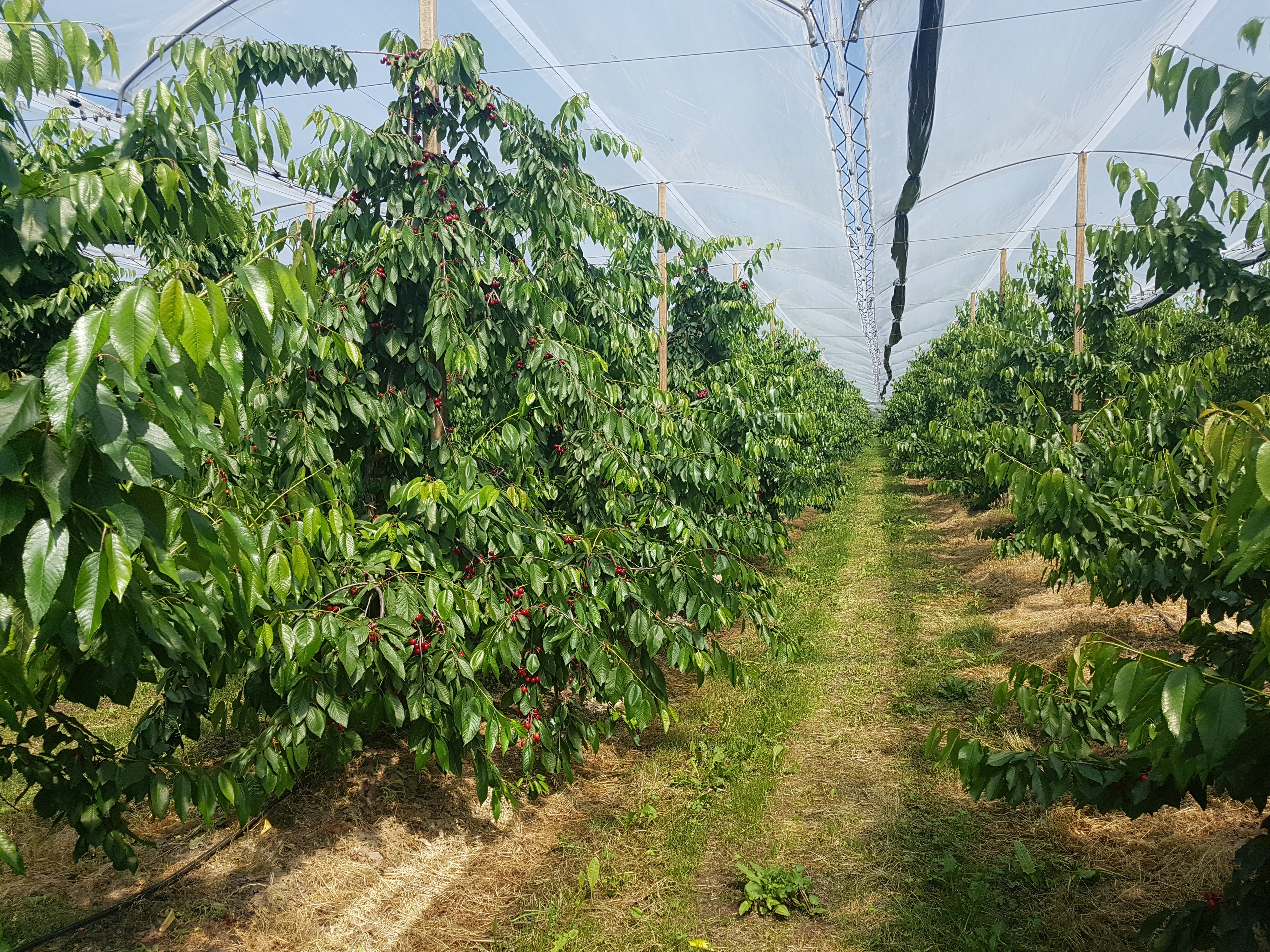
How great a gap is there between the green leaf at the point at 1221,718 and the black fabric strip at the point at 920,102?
15.3ft

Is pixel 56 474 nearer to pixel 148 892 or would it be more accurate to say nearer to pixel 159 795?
pixel 159 795

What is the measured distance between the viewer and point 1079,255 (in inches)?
256

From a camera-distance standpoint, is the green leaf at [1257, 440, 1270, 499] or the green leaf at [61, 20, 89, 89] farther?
the green leaf at [61, 20, 89, 89]

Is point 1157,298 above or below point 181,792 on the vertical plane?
above

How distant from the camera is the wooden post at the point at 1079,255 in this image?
20.9 ft

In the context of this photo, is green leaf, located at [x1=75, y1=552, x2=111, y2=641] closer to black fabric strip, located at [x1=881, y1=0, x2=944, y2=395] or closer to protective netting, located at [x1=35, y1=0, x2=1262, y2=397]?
protective netting, located at [x1=35, y1=0, x2=1262, y2=397]

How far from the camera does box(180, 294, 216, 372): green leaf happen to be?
3.46 ft

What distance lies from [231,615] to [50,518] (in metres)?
1.16

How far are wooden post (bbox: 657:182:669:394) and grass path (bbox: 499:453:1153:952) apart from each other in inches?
91.5

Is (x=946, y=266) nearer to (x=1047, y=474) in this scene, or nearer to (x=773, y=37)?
(x=773, y=37)

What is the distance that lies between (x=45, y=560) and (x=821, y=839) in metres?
3.44

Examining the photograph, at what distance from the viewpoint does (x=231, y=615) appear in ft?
6.93

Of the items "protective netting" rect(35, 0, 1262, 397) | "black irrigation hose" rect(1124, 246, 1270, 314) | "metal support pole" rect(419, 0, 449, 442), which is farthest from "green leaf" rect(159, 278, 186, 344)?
"black irrigation hose" rect(1124, 246, 1270, 314)

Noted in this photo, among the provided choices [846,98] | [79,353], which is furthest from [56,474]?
[846,98]
